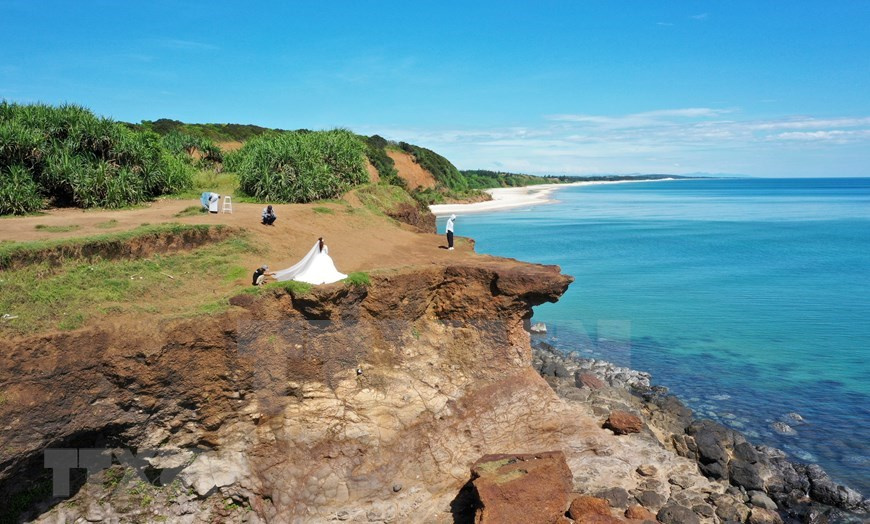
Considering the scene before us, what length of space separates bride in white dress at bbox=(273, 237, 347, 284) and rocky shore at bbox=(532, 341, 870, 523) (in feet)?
23.9

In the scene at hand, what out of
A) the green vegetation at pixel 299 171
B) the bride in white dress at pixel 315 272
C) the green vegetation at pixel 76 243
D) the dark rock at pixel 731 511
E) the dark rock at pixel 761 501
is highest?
the green vegetation at pixel 299 171

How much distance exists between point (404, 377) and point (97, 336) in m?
6.27

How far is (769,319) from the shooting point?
2673 cm

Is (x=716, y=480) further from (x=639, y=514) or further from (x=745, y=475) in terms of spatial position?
(x=639, y=514)

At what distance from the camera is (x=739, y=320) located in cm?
2670

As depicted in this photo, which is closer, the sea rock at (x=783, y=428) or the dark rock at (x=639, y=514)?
the dark rock at (x=639, y=514)

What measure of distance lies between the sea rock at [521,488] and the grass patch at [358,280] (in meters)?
4.56

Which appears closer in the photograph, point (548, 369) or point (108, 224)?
point (108, 224)

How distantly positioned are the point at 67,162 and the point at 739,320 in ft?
92.9

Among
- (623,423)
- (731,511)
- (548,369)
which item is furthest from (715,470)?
(548,369)

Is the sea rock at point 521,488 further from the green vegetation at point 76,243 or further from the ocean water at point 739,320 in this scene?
the green vegetation at point 76,243

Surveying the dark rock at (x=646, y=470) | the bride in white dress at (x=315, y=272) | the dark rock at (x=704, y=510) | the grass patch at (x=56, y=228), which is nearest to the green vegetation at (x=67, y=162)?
the grass patch at (x=56, y=228)

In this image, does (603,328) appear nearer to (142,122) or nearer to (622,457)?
(622,457)

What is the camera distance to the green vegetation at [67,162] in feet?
64.6
